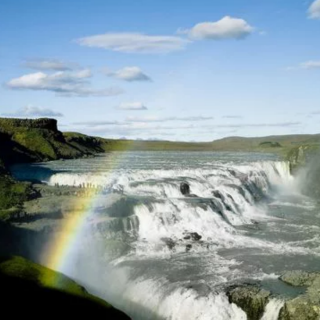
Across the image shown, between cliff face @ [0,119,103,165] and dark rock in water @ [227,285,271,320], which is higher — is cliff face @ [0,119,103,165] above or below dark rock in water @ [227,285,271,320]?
above

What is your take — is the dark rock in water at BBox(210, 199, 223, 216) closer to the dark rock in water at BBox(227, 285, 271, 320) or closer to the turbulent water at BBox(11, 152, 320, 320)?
the turbulent water at BBox(11, 152, 320, 320)

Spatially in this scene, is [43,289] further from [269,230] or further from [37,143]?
[37,143]

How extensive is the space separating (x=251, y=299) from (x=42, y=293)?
27.6 ft

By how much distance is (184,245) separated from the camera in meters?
26.1

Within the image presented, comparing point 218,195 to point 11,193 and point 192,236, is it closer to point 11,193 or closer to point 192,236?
point 192,236

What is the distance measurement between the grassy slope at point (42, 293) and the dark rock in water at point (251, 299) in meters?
6.09

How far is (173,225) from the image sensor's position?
29375 millimetres

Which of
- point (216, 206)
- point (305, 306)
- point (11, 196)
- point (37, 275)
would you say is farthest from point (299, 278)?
point (11, 196)

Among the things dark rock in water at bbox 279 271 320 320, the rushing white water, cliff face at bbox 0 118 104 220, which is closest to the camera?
dark rock in water at bbox 279 271 320 320

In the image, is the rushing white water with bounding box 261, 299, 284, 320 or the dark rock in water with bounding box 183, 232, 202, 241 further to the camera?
the dark rock in water with bounding box 183, 232, 202, 241

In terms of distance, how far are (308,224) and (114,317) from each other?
929 inches

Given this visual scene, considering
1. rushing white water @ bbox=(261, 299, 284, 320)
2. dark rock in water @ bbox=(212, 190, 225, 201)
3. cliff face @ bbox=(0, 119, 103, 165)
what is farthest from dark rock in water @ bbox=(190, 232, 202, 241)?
cliff face @ bbox=(0, 119, 103, 165)

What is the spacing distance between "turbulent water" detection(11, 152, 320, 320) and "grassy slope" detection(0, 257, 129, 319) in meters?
5.48

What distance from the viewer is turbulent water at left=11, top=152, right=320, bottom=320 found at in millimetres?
18834
